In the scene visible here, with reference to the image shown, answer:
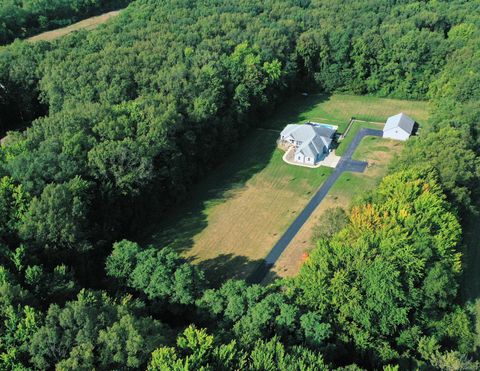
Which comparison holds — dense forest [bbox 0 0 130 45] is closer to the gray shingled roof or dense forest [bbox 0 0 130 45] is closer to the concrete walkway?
the concrete walkway

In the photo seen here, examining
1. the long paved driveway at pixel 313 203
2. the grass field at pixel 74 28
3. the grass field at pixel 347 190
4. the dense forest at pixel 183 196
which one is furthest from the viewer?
the grass field at pixel 74 28

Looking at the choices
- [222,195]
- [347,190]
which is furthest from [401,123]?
[222,195]

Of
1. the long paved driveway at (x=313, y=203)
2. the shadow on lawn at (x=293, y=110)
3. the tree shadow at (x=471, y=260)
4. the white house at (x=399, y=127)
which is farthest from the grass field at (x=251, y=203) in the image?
the tree shadow at (x=471, y=260)

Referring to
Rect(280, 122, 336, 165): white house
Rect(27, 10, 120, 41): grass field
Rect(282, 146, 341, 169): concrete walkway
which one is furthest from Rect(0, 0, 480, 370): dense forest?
Rect(27, 10, 120, 41): grass field

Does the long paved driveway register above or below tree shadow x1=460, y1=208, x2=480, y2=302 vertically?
above

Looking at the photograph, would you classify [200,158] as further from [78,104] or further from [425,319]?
[425,319]

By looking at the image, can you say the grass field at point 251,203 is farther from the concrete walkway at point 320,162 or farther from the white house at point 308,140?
the white house at point 308,140
